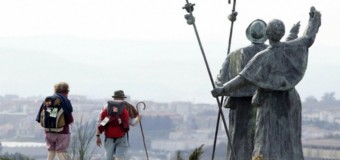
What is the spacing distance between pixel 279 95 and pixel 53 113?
4.43m

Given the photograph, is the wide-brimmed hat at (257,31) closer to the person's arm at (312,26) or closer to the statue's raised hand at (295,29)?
the statue's raised hand at (295,29)

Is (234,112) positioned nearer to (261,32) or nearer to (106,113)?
(261,32)

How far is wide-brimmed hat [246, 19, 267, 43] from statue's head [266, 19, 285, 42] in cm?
155

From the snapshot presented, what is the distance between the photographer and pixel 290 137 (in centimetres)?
1288

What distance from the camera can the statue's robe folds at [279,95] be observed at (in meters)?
12.8

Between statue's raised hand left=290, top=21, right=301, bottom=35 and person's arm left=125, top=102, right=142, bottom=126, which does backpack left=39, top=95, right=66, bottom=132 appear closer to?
person's arm left=125, top=102, right=142, bottom=126

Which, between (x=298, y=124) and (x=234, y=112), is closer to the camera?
(x=298, y=124)

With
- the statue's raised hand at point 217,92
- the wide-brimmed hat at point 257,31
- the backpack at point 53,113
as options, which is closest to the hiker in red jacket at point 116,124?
the backpack at point 53,113

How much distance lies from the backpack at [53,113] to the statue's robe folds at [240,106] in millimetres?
2804

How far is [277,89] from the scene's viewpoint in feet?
41.7

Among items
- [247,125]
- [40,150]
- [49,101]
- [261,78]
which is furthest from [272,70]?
[40,150]

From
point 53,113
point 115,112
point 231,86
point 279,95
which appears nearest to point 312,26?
point 279,95

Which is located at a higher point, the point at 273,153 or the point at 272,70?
the point at 272,70

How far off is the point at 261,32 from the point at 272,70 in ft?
5.60
